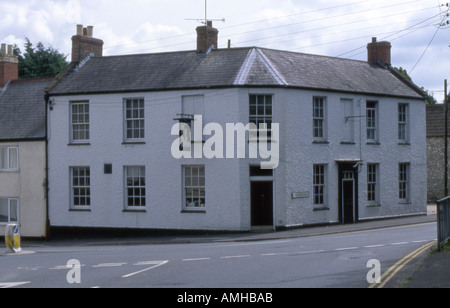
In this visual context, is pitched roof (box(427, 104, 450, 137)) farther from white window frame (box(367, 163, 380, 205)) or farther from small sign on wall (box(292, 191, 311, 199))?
small sign on wall (box(292, 191, 311, 199))

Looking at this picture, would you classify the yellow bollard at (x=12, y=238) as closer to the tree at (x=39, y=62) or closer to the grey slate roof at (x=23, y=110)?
the grey slate roof at (x=23, y=110)

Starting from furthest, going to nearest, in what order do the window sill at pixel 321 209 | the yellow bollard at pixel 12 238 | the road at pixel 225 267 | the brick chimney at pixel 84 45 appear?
the brick chimney at pixel 84 45 < the window sill at pixel 321 209 < the yellow bollard at pixel 12 238 < the road at pixel 225 267

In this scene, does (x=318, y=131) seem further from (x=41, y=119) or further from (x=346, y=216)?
(x=41, y=119)

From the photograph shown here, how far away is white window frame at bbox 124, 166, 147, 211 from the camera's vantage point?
29.8m

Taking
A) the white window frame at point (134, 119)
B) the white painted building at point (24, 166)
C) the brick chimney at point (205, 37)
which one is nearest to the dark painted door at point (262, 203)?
the white window frame at point (134, 119)

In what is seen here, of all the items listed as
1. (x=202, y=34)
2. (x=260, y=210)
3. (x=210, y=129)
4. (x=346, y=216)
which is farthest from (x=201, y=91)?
(x=346, y=216)

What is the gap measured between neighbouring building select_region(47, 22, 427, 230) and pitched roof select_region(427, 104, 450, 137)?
42.8 feet

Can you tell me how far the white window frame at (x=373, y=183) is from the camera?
32.3m

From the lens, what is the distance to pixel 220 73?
28766mm

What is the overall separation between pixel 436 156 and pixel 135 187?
2535cm

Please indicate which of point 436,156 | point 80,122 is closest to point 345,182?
point 80,122

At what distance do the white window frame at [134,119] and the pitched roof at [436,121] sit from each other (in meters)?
24.7

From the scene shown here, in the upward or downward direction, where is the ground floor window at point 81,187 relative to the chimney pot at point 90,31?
downward

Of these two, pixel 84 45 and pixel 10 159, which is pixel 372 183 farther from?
pixel 10 159
